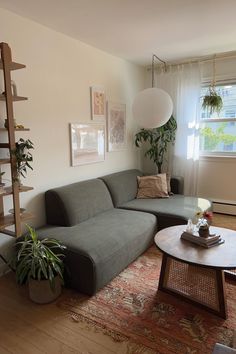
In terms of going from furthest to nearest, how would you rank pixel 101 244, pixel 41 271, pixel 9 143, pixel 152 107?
pixel 152 107 → pixel 101 244 → pixel 9 143 → pixel 41 271

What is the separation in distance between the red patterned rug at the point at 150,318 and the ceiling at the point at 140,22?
2.38 m

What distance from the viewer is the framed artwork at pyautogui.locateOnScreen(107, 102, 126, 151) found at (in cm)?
366

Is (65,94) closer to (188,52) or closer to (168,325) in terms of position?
(188,52)

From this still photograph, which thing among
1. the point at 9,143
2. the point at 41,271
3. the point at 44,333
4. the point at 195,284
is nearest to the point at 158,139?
the point at 195,284

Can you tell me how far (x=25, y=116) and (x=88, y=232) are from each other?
49.0 inches

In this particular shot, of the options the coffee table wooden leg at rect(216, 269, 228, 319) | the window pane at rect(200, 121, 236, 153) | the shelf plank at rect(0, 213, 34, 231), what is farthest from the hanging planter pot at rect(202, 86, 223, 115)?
the shelf plank at rect(0, 213, 34, 231)

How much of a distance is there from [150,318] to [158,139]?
2.85 m

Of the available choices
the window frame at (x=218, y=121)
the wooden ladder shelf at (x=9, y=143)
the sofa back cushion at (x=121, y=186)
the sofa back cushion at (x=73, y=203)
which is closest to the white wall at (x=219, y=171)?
the window frame at (x=218, y=121)

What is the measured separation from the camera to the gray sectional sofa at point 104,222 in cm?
204

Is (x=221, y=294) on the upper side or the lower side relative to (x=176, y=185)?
lower

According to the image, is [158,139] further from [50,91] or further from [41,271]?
[41,271]

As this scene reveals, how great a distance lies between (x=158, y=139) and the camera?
414cm

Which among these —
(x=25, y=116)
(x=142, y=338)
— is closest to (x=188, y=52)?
(x=25, y=116)

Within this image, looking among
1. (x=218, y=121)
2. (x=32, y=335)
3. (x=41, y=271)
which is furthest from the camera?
(x=218, y=121)
